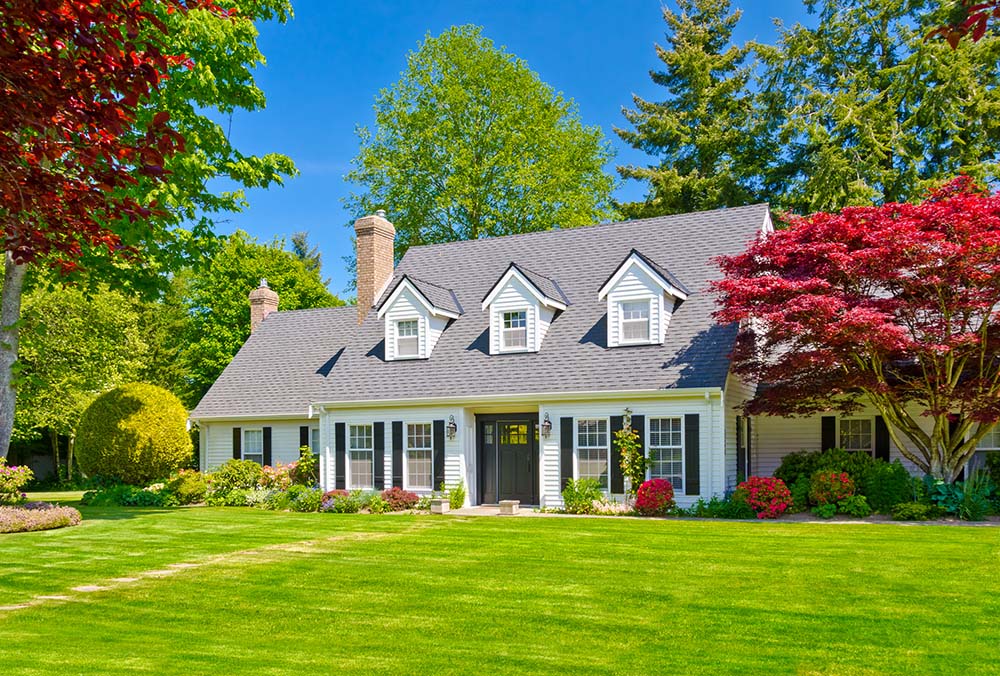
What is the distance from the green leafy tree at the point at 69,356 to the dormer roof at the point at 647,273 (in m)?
22.0

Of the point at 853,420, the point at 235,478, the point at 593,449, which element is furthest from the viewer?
the point at 235,478

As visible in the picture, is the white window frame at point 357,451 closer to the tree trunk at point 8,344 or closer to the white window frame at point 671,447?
the white window frame at point 671,447

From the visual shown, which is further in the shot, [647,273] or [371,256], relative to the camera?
[371,256]

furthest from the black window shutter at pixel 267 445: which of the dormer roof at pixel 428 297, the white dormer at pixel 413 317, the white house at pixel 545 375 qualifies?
the dormer roof at pixel 428 297

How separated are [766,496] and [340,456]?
11.4 metres

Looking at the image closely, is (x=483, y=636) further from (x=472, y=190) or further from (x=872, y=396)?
(x=472, y=190)

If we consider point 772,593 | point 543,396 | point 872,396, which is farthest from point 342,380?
point 772,593

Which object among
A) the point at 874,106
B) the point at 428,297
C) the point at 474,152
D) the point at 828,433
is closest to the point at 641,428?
the point at 828,433

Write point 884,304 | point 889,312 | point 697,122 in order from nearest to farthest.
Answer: point 884,304 < point 889,312 < point 697,122

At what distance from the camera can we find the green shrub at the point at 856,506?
1827 cm

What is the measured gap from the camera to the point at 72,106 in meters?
5.06

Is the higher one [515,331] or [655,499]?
[515,331]

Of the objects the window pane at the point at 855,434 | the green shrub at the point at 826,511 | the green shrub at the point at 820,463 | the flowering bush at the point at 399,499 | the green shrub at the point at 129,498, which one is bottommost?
the green shrub at the point at 129,498

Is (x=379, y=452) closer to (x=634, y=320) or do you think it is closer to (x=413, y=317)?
(x=413, y=317)
